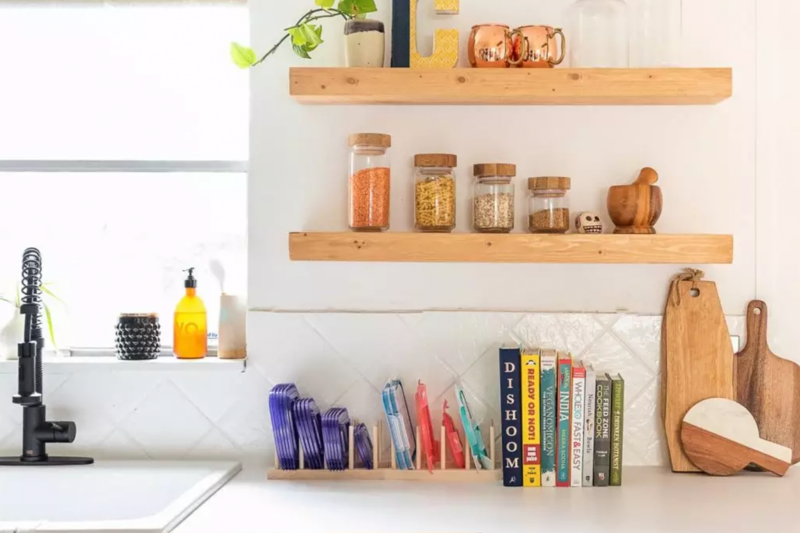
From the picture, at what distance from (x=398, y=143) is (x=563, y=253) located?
50cm

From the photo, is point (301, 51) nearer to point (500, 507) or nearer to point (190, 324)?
point (190, 324)

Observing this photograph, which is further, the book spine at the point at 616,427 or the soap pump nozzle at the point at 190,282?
the soap pump nozzle at the point at 190,282

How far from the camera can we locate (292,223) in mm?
2070

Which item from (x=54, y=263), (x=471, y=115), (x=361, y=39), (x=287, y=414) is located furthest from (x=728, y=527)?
(x=54, y=263)

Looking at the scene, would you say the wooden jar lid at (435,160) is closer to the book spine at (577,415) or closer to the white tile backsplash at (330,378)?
the white tile backsplash at (330,378)

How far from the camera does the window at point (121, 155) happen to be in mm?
2170

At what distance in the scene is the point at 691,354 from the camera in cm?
201

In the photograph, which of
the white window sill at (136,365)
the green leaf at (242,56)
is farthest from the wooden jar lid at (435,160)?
the white window sill at (136,365)

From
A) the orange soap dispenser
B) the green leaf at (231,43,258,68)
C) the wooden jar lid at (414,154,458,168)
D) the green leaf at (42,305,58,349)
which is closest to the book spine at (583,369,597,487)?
the wooden jar lid at (414,154,458,168)

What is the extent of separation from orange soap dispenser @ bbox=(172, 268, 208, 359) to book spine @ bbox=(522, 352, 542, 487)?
0.80 meters

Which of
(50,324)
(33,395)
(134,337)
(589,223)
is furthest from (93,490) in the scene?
(589,223)

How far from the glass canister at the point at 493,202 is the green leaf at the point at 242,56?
22.7 inches

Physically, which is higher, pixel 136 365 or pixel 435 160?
pixel 435 160

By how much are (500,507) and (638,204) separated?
2.50ft
